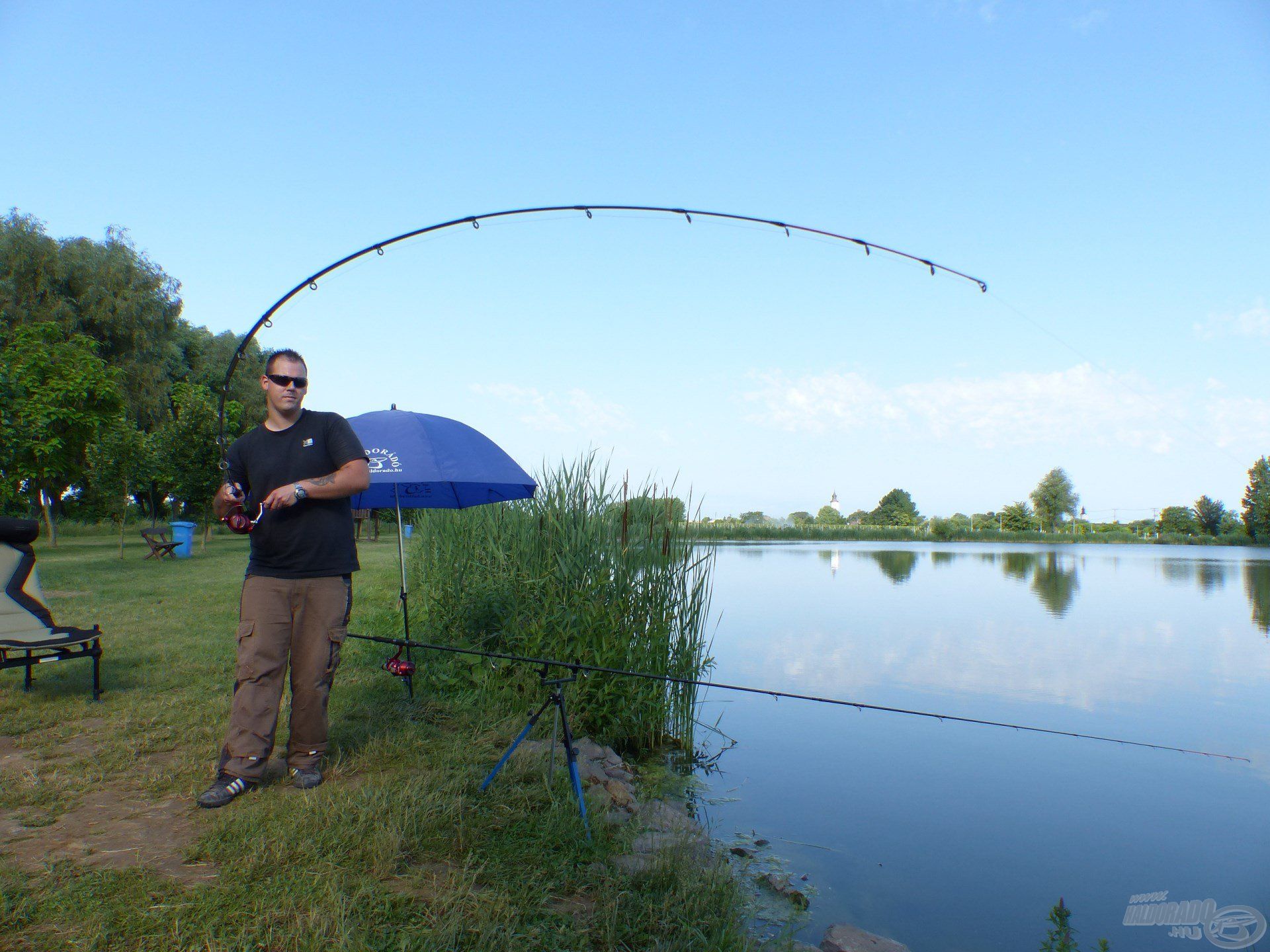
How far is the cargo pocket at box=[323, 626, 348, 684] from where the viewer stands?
398cm

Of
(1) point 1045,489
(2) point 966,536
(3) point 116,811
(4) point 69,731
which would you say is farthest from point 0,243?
(1) point 1045,489

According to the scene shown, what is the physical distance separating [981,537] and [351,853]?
82.8m

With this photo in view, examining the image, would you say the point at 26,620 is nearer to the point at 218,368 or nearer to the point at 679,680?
the point at 679,680

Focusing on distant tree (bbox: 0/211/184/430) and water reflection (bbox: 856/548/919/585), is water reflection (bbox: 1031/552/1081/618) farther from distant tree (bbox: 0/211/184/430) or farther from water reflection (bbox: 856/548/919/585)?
distant tree (bbox: 0/211/184/430)

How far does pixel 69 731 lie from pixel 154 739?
65cm

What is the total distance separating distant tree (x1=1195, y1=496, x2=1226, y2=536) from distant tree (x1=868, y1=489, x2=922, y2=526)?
37.7m

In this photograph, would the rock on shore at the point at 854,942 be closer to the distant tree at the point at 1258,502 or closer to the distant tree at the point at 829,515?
the distant tree at the point at 1258,502

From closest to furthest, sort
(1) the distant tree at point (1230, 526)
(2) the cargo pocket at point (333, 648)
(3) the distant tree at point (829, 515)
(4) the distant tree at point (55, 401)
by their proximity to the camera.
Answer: (2) the cargo pocket at point (333, 648) < (4) the distant tree at point (55, 401) < (1) the distant tree at point (1230, 526) < (3) the distant tree at point (829, 515)

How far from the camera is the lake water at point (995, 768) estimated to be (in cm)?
522

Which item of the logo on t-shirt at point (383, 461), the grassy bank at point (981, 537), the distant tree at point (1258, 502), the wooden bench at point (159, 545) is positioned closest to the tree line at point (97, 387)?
the wooden bench at point (159, 545)

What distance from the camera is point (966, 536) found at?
252 ft

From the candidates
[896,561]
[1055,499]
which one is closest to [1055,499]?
[1055,499]

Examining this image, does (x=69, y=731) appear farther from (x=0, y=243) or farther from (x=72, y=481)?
(x=0, y=243)

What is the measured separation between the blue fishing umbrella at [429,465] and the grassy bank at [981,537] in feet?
188
